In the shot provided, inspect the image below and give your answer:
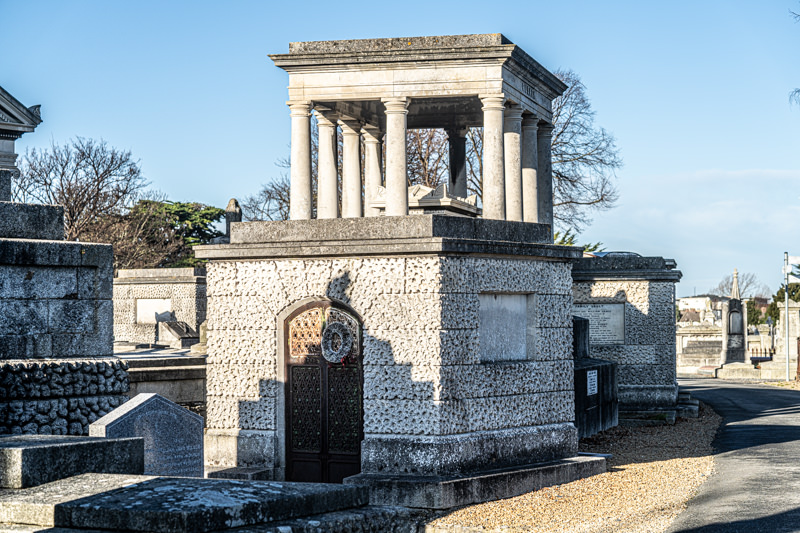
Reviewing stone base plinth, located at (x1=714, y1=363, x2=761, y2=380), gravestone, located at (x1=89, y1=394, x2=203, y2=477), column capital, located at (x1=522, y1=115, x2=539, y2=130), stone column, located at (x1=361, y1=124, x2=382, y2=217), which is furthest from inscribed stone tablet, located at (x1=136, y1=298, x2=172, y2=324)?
stone base plinth, located at (x1=714, y1=363, x2=761, y2=380)

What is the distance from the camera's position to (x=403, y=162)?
1391 centimetres

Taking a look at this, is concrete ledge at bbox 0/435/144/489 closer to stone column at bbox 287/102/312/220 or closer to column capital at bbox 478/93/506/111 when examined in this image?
stone column at bbox 287/102/312/220

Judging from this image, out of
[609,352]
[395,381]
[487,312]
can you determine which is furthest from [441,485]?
[609,352]

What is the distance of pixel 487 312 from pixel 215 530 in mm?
8151

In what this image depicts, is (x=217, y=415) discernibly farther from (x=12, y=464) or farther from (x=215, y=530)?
(x=215, y=530)

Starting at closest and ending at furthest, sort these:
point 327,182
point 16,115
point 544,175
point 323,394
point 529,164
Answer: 1. point 323,394
2. point 327,182
3. point 529,164
4. point 544,175
5. point 16,115

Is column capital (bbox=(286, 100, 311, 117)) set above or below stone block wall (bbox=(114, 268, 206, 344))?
above

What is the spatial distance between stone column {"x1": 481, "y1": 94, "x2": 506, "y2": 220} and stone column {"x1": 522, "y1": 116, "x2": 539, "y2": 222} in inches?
80.6

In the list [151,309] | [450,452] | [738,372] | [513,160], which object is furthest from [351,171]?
[738,372]

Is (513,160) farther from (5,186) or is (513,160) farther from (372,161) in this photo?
(5,186)

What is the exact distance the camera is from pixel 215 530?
417 centimetres

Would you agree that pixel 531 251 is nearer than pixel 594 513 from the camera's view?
No

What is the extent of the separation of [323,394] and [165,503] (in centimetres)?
795

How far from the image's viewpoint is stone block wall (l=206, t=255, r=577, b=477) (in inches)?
449
